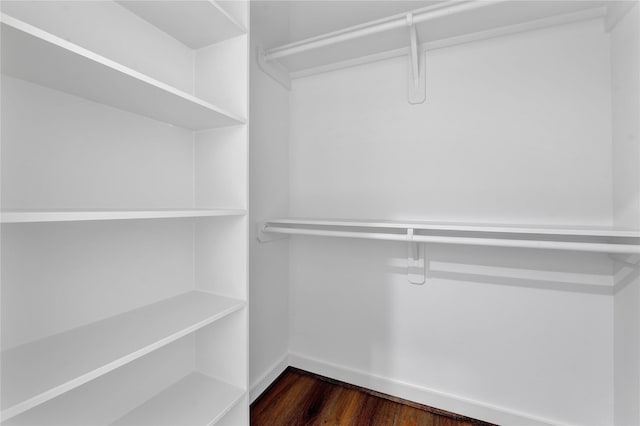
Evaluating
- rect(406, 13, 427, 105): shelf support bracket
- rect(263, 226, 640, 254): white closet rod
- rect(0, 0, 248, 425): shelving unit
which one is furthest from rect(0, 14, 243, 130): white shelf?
rect(406, 13, 427, 105): shelf support bracket

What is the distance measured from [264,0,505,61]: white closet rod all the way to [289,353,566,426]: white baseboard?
1.81 metres

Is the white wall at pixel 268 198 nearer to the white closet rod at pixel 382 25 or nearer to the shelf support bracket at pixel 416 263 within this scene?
the white closet rod at pixel 382 25

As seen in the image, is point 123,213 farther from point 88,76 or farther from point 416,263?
point 416,263

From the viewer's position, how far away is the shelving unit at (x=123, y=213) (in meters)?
0.69

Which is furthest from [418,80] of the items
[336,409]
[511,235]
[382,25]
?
[336,409]

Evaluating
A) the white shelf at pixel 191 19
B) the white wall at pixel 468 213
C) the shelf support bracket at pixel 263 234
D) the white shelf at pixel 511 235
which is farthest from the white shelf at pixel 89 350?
the white shelf at pixel 191 19

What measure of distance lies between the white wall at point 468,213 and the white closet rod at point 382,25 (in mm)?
289

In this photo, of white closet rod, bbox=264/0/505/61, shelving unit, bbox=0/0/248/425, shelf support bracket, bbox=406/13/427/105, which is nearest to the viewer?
shelving unit, bbox=0/0/248/425

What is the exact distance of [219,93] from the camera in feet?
3.69

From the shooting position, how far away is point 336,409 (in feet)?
4.88

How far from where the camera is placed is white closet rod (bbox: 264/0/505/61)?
3.85 ft

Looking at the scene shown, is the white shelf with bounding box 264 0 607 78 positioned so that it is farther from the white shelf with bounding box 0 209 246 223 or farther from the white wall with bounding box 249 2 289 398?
the white shelf with bounding box 0 209 246 223

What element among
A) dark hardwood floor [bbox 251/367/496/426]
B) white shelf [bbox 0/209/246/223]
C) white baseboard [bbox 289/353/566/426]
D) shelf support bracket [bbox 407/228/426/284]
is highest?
white shelf [bbox 0/209/246/223]

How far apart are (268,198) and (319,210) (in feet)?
1.08
